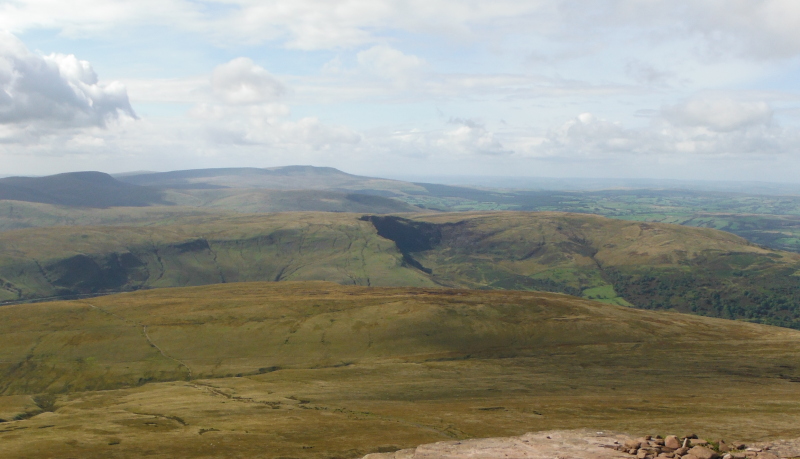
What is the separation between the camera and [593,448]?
6125cm

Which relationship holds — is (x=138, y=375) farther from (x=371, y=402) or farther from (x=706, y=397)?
(x=706, y=397)

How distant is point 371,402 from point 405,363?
5696cm

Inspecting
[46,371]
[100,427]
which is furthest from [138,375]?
[100,427]

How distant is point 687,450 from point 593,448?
12.2m

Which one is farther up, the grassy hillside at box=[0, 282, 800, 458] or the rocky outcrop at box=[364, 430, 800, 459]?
the rocky outcrop at box=[364, 430, 800, 459]

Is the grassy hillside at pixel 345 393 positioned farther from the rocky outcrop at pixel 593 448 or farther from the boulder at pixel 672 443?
the boulder at pixel 672 443

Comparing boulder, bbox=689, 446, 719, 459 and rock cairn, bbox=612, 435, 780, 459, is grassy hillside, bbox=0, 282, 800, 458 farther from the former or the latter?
boulder, bbox=689, 446, 719, 459

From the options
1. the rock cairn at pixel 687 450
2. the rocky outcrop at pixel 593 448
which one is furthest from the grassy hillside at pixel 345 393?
the rock cairn at pixel 687 450

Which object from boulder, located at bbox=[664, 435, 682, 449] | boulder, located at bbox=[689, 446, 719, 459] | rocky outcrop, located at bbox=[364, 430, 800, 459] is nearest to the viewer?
boulder, located at bbox=[689, 446, 719, 459]

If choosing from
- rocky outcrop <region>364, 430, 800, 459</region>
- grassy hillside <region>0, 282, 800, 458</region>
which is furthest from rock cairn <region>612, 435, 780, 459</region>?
grassy hillside <region>0, 282, 800, 458</region>

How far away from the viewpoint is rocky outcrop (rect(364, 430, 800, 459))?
52.0 meters

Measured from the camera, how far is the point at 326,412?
112m

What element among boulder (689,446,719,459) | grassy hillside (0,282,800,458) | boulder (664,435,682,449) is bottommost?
grassy hillside (0,282,800,458)

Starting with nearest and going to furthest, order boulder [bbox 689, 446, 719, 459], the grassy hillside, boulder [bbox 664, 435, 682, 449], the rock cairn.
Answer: boulder [bbox 689, 446, 719, 459] < the rock cairn < boulder [bbox 664, 435, 682, 449] < the grassy hillside
